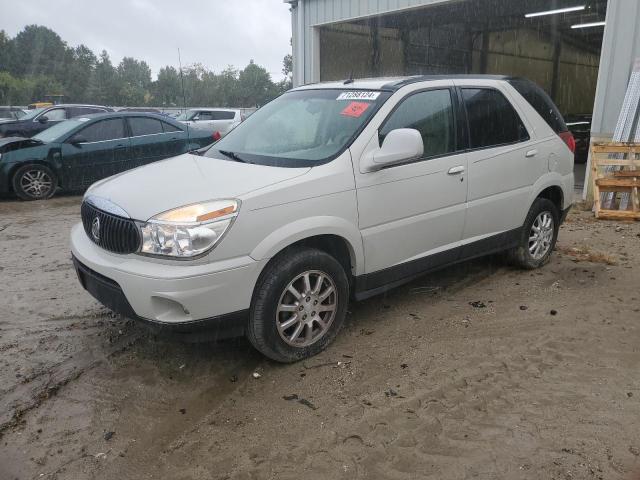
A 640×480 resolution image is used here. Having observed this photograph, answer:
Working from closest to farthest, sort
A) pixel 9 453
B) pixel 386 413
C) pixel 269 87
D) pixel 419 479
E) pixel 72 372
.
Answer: pixel 419 479, pixel 9 453, pixel 386 413, pixel 72 372, pixel 269 87

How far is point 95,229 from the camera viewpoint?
338 cm

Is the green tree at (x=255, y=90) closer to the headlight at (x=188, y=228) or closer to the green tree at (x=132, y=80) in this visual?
the green tree at (x=132, y=80)

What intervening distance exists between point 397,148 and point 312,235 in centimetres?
80

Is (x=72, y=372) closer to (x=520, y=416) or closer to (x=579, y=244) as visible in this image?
(x=520, y=416)

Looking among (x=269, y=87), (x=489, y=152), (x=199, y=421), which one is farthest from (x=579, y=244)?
(x=269, y=87)

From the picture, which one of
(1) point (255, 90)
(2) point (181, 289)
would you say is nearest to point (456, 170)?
(2) point (181, 289)

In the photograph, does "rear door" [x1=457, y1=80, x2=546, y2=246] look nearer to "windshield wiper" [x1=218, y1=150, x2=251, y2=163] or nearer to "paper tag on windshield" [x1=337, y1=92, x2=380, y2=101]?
"paper tag on windshield" [x1=337, y1=92, x2=380, y2=101]

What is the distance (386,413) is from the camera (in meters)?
2.90

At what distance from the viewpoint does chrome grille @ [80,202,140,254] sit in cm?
308

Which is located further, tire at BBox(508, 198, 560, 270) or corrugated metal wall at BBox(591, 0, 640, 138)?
corrugated metal wall at BBox(591, 0, 640, 138)

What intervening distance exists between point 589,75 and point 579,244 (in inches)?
950

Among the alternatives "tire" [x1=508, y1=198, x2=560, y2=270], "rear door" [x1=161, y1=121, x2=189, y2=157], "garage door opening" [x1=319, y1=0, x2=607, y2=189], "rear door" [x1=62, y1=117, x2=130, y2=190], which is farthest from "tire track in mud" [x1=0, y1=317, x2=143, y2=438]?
"garage door opening" [x1=319, y1=0, x2=607, y2=189]

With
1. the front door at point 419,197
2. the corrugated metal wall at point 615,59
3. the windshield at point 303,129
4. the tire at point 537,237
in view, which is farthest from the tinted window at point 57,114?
the tire at point 537,237

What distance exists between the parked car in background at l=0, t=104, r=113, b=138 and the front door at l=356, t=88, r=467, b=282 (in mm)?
11140
